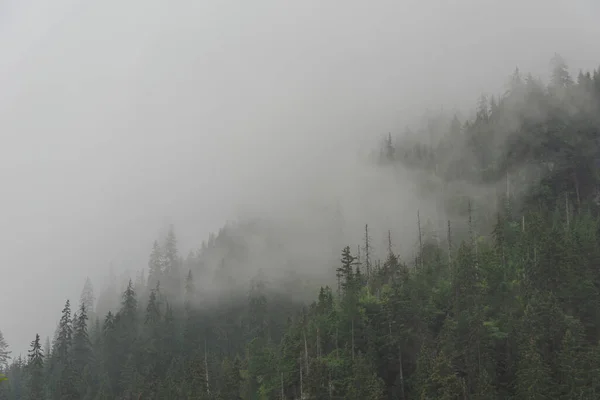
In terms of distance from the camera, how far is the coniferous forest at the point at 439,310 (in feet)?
205

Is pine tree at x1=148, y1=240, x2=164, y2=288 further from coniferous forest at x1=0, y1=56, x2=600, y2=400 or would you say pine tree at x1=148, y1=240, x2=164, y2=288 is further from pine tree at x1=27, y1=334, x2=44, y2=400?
pine tree at x1=27, y1=334, x2=44, y2=400

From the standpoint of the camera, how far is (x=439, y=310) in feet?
255

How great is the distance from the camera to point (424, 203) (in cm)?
16688

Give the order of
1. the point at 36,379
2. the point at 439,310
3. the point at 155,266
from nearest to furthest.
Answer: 1. the point at 439,310
2. the point at 36,379
3. the point at 155,266

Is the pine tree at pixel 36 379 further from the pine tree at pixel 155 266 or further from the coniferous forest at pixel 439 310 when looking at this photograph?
the pine tree at pixel 155 266

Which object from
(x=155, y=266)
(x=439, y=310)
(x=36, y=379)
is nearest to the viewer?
(x=439, y=310)

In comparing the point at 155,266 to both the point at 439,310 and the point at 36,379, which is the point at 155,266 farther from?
the point at 439,310

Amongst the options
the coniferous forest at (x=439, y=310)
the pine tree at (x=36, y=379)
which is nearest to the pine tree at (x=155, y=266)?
the coniferous forest at (x=439, y=310)

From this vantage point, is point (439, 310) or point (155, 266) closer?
point (439, 310)

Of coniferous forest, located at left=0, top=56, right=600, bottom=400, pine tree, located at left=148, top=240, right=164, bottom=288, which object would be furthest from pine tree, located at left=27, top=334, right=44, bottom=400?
pine tree, located at left=148, top=240, right=164, bottom=288

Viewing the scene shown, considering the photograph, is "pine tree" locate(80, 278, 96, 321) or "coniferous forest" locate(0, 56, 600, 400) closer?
"coniferous forest" locate(0, 56, 600, 400)

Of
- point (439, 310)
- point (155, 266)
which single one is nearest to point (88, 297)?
point (155, 266)

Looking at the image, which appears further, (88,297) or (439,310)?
(88,297)

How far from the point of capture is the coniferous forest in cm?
6241
